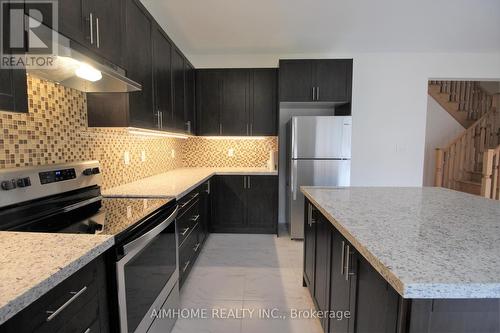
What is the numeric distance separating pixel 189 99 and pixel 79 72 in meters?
1.97

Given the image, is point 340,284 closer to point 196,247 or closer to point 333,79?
point 196,247

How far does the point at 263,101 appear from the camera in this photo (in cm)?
350

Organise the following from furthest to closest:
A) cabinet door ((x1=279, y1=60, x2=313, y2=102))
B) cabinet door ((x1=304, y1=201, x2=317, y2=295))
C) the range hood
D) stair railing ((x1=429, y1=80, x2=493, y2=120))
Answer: stair railing ((x1=429, y1=80, x2=493, y2=120)), cabinet door ((x1=279, y1=60, x2=313, y2=102)), cabinet door ((x1=304, y1=201, x2=317, y2=295)), the range hood

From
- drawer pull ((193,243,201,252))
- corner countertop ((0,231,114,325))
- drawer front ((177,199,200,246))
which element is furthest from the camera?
drawer pull ((193,243,201,252))

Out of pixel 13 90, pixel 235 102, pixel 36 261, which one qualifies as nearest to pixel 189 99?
pixel 235 102

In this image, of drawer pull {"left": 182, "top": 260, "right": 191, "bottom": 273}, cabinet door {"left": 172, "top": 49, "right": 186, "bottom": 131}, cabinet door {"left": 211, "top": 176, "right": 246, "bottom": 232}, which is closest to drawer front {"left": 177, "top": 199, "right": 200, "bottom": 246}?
drawer pull {"left": 182, "top": 260, "right": 191, "bottom": 273}

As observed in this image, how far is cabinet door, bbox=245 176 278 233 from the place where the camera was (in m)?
3.35

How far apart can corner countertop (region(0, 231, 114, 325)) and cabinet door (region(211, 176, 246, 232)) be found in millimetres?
2377

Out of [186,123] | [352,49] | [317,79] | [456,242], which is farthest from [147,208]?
[352,49]

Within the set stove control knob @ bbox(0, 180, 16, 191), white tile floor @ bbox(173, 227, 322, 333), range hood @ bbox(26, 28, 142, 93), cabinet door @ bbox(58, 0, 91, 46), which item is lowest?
white tile floor @ bbox(173, 227, 322, 333)

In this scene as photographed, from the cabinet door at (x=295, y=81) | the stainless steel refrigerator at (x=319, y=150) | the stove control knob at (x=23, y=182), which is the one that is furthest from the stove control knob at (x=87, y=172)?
the cabinet door at (x=295, y=81)

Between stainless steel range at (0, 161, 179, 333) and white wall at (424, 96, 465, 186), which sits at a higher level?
white wall at (424, 96, 465, 186)

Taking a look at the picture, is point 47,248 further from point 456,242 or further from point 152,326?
point 456,242

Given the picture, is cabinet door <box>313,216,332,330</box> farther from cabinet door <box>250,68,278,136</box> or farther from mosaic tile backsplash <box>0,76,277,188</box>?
cabinet door <box>250,68,278,136</box>
